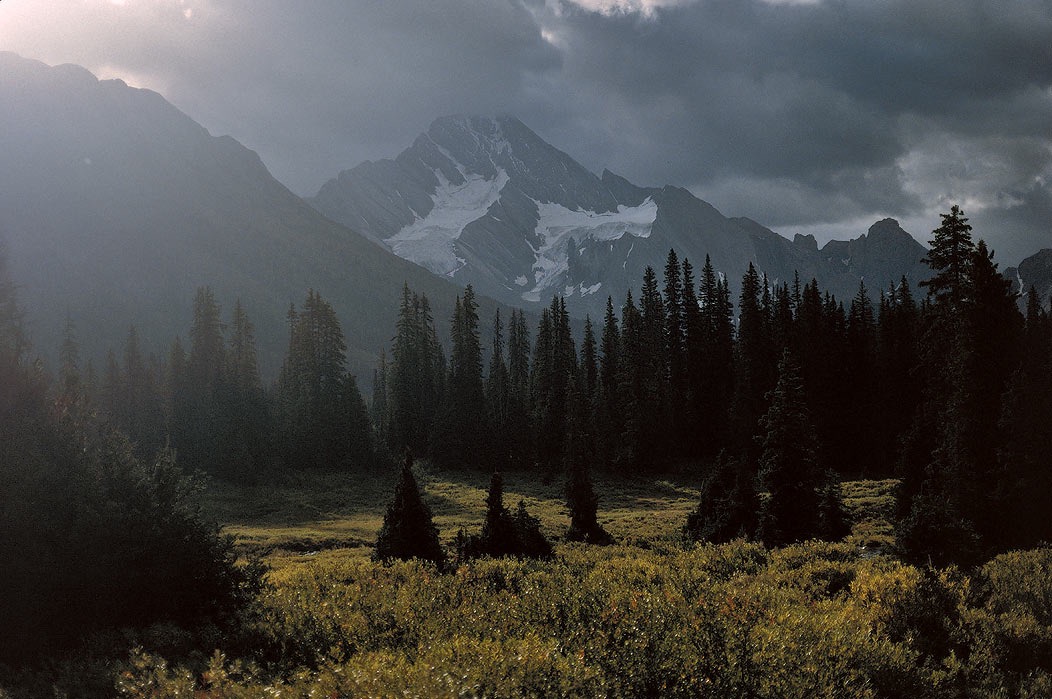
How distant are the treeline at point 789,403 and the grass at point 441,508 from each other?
9.99 feet

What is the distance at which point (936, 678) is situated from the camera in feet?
27.1

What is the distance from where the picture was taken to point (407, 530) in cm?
1908

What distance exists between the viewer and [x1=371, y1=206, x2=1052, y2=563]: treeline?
79.1ft

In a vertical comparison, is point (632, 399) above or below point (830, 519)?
above

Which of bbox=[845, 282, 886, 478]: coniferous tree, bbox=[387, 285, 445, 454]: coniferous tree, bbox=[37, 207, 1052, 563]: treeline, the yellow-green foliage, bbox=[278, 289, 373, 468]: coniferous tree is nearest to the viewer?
the yellow-green foliage

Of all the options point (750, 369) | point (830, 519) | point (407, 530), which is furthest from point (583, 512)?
point (750, 369)

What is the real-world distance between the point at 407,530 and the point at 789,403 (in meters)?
16.9

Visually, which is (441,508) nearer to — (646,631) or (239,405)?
(239,405)

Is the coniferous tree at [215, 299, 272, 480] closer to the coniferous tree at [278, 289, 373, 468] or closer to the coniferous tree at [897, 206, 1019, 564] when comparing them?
the coniferous tree at [278, 289, 373, 468]

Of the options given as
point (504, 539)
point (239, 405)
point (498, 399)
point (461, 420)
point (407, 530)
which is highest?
point (498, 399)

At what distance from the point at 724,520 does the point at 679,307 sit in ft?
186

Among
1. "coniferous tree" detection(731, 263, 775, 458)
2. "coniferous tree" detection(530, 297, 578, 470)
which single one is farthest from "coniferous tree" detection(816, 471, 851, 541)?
"coniferous tree" detection(530, 297, 578, 470)

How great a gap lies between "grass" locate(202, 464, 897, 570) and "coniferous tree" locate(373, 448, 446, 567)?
302 inches

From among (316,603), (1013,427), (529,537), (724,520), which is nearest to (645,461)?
(724,520)
